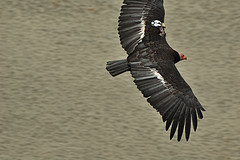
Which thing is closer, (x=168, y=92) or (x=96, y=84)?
(x=168, y=92)

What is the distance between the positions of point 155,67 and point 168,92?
1.93 ft

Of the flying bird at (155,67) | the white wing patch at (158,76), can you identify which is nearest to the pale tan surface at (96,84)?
the flying bird at (155,67)

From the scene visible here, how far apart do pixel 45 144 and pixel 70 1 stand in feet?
17.9

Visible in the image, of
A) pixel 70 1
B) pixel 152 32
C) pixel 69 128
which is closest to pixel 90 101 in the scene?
pixel 69 128

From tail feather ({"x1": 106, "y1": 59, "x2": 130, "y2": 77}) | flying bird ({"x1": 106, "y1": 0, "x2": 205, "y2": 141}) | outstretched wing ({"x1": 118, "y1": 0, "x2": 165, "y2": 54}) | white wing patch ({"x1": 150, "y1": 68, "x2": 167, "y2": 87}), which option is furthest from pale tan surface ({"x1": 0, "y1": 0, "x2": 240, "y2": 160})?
outstretched wing ({"x1": 118, "y1": 0, "x2": 165, "y2": 54})

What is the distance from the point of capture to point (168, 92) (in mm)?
14578

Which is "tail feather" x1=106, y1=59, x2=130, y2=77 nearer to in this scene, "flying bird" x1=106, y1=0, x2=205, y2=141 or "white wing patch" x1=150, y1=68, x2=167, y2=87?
"flying bird" x1=106, y1=0, x2=205, y2=141

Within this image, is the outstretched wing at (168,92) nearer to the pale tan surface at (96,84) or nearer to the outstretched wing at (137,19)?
the outstretched wing at (137,19)

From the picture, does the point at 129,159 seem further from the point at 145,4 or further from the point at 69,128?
the point at 145,4

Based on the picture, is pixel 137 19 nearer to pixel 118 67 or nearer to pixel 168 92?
pixel 118 67

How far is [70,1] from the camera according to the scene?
20.3 metres

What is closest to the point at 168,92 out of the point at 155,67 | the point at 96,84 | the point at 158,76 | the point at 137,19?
the point at 158,76

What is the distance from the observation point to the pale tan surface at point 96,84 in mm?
15867

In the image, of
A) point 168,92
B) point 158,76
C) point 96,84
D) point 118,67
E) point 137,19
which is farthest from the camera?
point 96,84
